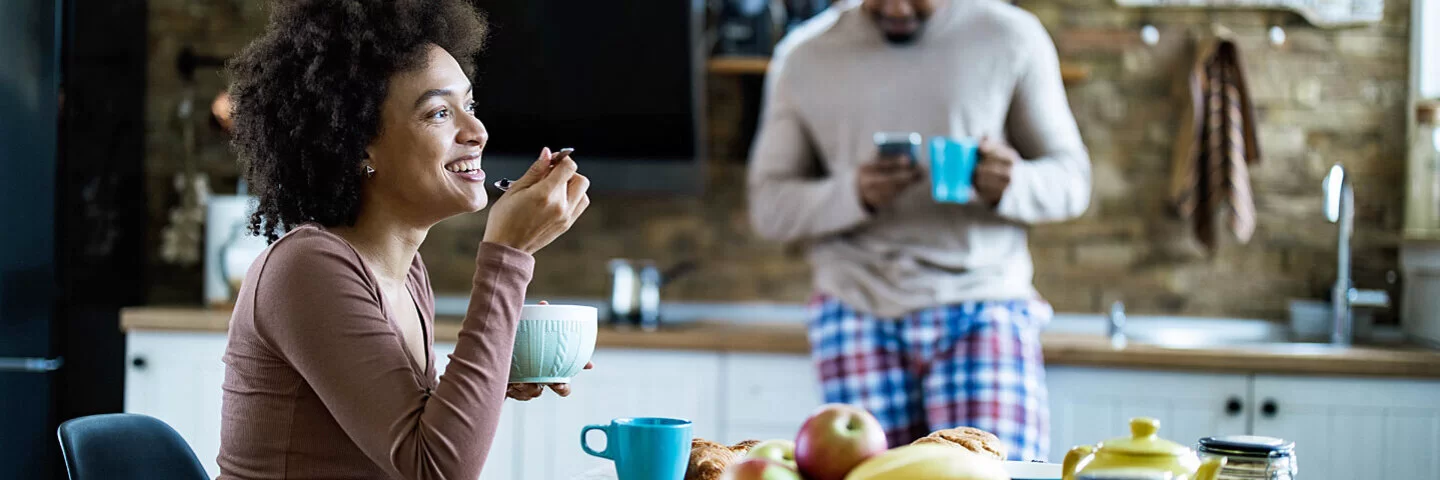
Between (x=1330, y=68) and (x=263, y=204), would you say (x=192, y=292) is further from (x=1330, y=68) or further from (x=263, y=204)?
(x=1330, y=68)

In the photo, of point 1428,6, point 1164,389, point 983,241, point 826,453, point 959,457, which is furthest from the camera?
point 1428,6

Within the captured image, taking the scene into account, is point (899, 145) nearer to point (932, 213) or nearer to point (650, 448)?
point (932, 213)

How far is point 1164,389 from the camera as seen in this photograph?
2963 millimetres

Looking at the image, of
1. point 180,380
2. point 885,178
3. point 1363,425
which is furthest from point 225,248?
point 1363,425

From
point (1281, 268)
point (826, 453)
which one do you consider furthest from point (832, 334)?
point (826, 453)

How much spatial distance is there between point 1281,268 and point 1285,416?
0.65 m

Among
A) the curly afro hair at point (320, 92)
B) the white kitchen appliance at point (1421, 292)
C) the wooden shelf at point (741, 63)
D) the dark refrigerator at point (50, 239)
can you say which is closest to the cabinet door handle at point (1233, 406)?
the white kitchen appliance at point (1421, 292)

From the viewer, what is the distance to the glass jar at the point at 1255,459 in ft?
3.65

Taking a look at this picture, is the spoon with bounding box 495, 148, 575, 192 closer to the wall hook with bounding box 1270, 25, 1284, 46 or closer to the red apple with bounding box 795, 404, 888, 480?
the red apple with bounding box 795, 404, 888, 480

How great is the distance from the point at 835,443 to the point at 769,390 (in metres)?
2.02

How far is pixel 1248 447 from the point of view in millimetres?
1124

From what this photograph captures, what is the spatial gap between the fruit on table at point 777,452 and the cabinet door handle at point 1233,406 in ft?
6.78

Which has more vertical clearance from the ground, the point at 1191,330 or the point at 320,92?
the point at 320,92

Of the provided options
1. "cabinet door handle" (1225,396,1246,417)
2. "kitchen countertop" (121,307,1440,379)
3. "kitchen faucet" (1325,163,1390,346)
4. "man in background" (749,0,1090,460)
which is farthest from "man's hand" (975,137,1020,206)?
"kitchen faucet" (1325,163,1390,346)
